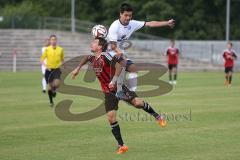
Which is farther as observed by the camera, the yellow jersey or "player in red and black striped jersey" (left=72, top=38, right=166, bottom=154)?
the yellow jersey

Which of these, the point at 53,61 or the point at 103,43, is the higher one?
the point at 103,43

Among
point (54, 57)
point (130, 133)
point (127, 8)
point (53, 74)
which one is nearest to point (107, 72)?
point (127, 8)

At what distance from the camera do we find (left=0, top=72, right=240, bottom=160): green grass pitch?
1169 centimetres

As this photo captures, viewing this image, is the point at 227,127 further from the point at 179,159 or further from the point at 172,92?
the point at 172,92

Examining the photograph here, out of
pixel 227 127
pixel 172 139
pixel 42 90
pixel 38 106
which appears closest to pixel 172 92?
pixel 42 90

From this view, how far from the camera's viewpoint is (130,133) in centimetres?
1440

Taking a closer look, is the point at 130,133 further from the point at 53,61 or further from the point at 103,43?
the point at 53,61

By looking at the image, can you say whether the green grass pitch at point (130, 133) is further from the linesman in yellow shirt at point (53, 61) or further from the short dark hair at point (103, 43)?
the short dark hair at point (103, 43)

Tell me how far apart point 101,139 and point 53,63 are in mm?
9596

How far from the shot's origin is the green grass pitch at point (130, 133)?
38.3ft

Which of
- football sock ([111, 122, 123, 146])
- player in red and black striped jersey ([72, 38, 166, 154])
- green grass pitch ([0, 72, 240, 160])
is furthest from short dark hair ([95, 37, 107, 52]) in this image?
green grass pitch ([0, 72, 240, 160])

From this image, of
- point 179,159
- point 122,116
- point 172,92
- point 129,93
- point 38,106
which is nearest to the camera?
point 179,159

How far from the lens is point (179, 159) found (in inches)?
436

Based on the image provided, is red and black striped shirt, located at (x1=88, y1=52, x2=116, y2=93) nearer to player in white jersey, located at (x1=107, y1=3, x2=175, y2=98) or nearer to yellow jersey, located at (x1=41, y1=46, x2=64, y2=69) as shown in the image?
player in white jersey, located at (x1=107, y1=3, x2=175, y2=98)
